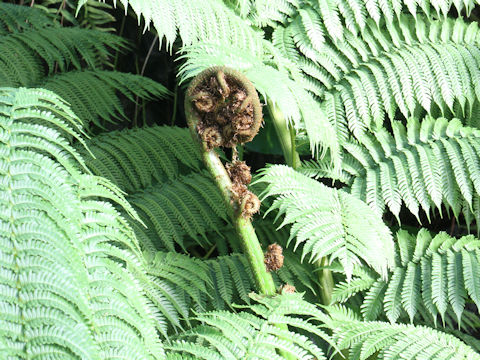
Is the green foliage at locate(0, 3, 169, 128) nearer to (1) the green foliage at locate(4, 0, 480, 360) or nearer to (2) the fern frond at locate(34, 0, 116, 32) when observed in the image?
(1) the green foliage at locate(4, 0, 480, 360)

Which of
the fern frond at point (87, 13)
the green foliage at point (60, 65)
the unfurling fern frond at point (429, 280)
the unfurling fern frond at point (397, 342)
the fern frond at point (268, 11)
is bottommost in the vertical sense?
the unfurling fern frond at point (397, 342)

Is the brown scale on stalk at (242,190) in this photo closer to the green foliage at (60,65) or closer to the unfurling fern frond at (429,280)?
the unfurling fern frond at (429,280)

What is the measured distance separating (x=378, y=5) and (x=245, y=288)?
966 millimetres

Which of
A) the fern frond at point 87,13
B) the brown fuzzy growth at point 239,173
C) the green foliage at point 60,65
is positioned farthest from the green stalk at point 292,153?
the fern frond at point 87,13

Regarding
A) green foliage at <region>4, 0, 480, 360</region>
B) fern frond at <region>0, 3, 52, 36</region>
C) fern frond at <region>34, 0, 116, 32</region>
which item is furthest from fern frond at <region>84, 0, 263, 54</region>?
fern frond at <region>34, 0, 116, 32</region>

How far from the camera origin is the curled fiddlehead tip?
1275mm

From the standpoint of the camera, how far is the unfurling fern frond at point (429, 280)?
151cm

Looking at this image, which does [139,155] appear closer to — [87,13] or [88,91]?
[88,91]

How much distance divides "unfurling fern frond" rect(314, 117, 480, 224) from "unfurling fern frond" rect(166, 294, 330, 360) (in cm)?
53

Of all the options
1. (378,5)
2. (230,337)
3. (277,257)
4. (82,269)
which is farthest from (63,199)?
(378,5)

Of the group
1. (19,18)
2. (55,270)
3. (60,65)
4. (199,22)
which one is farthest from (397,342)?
(19,18)

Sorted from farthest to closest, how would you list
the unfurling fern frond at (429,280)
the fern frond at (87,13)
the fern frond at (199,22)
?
the fern frond at (87,13) < the unfurling fern frond at (429,280) < the fern frond at (199,22)

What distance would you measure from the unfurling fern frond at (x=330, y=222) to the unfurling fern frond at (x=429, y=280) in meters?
0.13

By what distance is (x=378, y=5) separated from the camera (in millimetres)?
1783
